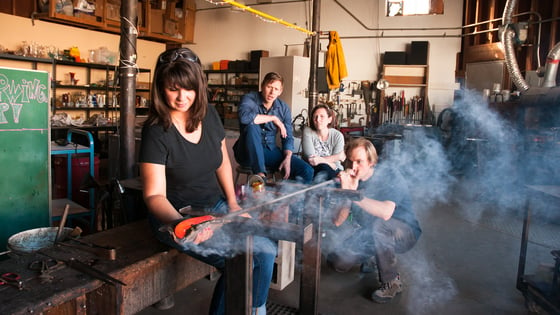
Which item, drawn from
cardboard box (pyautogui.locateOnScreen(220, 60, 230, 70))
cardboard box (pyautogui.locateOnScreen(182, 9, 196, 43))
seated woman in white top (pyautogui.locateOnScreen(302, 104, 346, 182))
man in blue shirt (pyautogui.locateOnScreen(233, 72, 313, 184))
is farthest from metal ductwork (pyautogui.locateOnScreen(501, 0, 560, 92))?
cardboard box (pyautogui.locateOnScreen(182, 9, 196, 43))

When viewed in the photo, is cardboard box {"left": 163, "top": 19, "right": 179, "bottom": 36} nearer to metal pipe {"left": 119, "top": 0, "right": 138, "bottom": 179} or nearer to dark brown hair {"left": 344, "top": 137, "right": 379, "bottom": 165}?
metal pipe {"left": 119, "top": 0, "right": 138, "bottom": 179}

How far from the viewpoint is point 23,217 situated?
3215 mm

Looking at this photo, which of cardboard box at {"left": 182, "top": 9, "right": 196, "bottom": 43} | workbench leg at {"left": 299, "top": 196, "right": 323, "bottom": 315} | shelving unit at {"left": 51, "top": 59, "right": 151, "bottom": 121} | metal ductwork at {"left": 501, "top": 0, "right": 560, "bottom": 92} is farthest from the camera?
cardboard box at {"left": 182, "top": 9, "right": 196, "bottom": 43}

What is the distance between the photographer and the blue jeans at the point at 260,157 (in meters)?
3.89

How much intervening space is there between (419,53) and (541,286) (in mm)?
6817

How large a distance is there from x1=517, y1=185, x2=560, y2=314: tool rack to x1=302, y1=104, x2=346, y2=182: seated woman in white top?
69.4 inches

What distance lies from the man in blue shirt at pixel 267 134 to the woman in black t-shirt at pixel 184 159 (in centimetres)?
173

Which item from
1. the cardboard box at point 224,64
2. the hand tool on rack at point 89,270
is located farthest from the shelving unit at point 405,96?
the hand tool on rack at point 89,270

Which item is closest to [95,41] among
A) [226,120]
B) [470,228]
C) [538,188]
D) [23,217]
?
[226,120]

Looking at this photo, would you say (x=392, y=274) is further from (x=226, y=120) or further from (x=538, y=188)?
(x=226, y=120)

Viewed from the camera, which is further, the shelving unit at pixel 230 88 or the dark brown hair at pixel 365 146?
the shelving unit at pixel 230 88

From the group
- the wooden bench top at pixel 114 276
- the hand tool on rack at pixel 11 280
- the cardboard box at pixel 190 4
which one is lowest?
the wooden bench top at pixel 114 276

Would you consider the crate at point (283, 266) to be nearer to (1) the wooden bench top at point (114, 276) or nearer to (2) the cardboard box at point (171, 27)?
(1) the wooden bench top at point (114, 276)

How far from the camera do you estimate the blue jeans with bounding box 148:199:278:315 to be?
1861 mm
